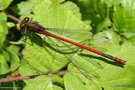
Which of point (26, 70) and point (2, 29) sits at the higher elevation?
point (2, 29)

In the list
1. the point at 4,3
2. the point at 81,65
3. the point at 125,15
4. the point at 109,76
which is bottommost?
the point at 109,76

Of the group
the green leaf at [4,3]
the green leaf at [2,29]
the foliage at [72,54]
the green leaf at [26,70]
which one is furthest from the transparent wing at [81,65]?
the green leaf at [4,3]

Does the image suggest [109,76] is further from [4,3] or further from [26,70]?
[4,3]

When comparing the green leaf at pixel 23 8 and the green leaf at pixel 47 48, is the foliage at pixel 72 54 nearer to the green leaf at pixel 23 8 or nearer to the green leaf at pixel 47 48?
the green leaf at pixel 47 48

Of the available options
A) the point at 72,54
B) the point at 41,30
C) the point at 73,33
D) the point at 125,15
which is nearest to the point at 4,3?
the point at 41,30

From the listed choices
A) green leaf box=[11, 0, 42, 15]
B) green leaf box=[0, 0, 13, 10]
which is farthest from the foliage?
green leaf box=[11, 0, 42, 15]

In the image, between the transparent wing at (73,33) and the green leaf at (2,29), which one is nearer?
the transparent wing at (73,33)

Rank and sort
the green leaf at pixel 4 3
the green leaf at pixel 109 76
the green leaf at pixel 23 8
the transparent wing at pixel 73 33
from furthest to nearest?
the green leaf at pixel 23 8 → the green leaf at pixel 4 3 → the transparent wing at pixel 73 33 → the green leaf at pixel 109 76

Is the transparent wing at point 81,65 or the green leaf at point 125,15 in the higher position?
the green leaf at point 125,15

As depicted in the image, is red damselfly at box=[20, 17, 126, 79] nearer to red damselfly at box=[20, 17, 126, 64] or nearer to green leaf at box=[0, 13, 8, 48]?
red damselfly at box=[20, 17, 126, 64]

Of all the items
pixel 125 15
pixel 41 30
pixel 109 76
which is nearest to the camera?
pixel 109 76

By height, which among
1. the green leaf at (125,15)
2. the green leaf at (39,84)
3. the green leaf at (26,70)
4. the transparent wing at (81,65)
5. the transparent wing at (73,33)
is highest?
the green leaf at (125,15)

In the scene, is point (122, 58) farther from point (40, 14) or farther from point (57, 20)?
point (40, 14)
